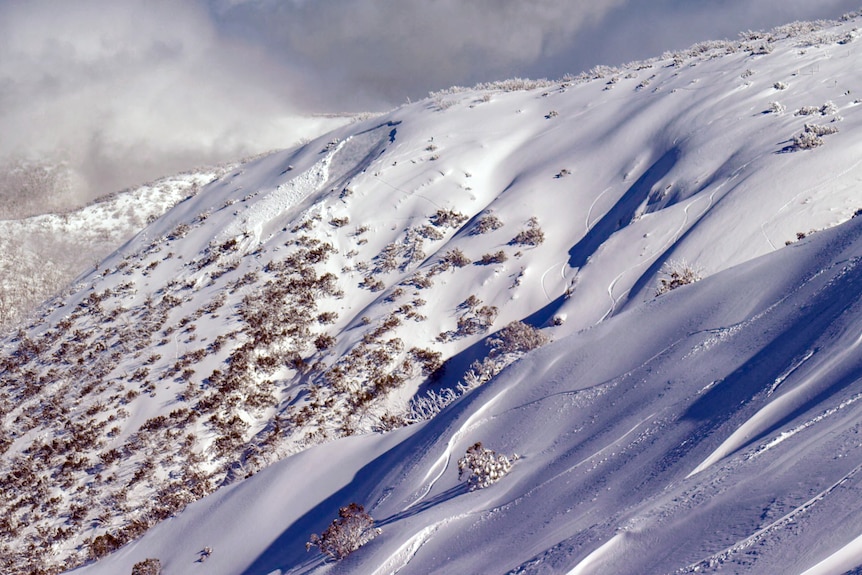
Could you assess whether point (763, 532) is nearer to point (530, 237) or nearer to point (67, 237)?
point (530, 237)

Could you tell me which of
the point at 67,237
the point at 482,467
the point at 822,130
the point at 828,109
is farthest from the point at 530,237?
the point at 67,237

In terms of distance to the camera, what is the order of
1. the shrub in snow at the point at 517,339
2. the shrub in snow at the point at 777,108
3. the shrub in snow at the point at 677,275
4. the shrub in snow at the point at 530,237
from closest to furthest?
the shrub in snow at the point at 677,275, the shrub in snow at the point at 517,339, the shrub in snow at the point at 777,108, the shrub in snow at the point at 530,237

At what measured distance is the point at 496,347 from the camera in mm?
14117

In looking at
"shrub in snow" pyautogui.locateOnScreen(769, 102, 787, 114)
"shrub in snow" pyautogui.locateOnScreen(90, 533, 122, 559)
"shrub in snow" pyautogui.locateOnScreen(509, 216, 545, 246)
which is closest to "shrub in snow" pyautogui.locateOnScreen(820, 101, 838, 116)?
"shrub in snow" pyautogui.locateOnScreen(769, 102, 787, 114)

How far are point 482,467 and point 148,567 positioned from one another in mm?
6491

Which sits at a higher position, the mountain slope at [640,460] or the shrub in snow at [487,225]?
the shrub in snow at [487,225]

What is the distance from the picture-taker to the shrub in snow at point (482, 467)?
6.66 metres

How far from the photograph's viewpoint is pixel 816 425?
4.24 m

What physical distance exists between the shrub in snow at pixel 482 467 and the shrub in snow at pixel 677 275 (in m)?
6.36

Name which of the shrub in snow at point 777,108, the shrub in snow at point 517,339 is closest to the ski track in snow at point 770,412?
the shrub in snow at point 517,339

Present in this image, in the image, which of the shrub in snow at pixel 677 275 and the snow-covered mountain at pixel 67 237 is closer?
the shrub in snow at pixel 677 275

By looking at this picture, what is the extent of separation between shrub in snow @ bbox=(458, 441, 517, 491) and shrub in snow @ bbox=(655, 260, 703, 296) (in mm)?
6356

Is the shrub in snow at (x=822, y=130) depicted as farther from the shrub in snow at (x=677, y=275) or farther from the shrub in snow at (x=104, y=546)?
the shrub in snow at (x=104, y=546)

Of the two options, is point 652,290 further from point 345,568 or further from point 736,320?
point 345,568
